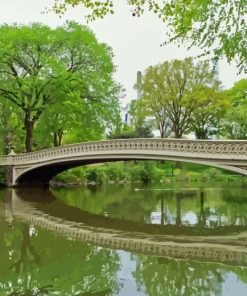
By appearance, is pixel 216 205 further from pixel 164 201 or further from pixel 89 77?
pixel 89 77

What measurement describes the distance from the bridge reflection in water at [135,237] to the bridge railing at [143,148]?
11.2ft

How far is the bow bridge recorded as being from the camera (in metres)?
14.8

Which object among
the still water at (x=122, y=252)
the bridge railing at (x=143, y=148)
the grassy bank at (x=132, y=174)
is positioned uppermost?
the bridge railing at (x=143, y=148)

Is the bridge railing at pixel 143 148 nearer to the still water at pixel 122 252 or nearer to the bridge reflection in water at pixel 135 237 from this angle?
the still water at pixel 122 252

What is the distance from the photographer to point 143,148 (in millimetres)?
18812

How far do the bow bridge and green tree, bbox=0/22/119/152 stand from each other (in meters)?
1.97

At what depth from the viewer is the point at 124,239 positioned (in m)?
10.5

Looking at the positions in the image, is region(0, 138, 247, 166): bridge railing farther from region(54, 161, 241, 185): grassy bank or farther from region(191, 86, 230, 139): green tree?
→ region(191, 86, 230, 139): green tree

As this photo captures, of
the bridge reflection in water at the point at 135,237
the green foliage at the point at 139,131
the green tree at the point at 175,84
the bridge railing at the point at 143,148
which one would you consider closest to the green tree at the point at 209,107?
the green tree at the point at 175,84

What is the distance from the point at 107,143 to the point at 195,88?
2093cm

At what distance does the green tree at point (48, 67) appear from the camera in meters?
26.5

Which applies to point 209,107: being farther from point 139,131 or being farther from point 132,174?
point 132,174

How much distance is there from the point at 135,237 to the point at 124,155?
30.9ft

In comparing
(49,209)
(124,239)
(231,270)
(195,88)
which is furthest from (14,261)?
(195,88)
